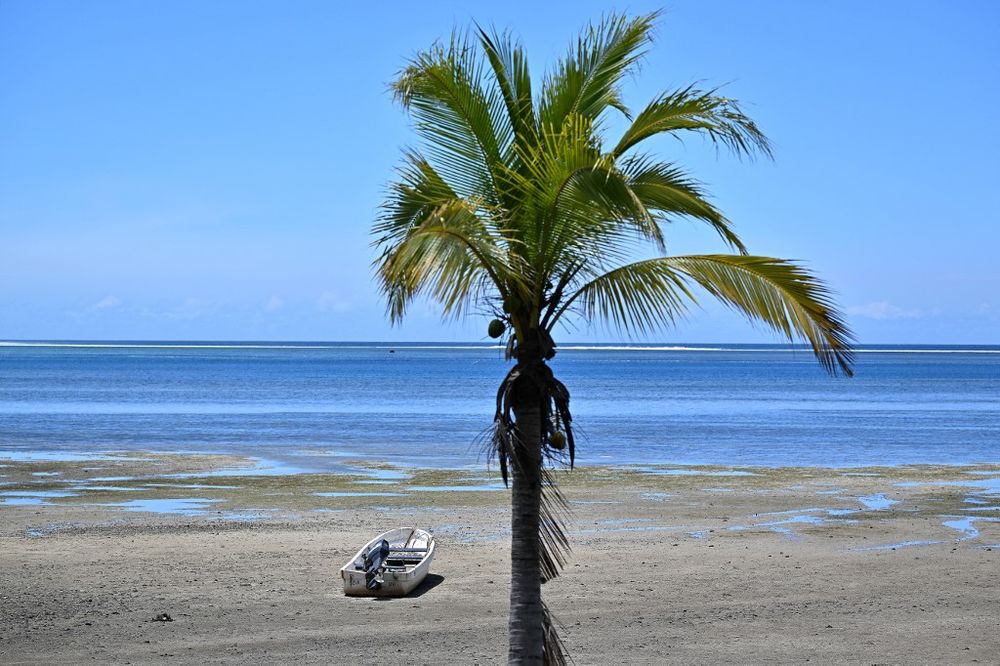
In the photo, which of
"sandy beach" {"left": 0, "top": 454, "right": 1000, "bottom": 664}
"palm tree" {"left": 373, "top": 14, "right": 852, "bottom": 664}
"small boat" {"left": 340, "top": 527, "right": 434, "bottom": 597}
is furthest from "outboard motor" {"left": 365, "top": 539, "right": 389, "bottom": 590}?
"palm tree" {"left": 373, "top": 14, "right": 852, "bottom": 664}

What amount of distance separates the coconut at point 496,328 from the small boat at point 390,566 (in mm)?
6694

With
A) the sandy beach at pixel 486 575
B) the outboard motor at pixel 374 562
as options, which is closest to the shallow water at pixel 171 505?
the sandy beach at pixel 486 575

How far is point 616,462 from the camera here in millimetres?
32406

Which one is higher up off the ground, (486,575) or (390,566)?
(390,566)

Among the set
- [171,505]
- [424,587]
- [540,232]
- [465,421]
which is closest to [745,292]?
[540,232]

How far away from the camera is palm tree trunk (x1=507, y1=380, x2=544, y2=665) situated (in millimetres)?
8492

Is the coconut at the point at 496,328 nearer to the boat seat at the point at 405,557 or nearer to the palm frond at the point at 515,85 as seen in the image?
the palm frond at the point at 515,85

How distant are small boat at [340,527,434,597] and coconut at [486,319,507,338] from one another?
22.0ft

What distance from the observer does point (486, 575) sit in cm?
1567

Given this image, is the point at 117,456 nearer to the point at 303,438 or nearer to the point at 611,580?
the point at 303,438

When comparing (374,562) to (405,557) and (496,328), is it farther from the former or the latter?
(496,328)

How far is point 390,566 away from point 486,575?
50.2 inches

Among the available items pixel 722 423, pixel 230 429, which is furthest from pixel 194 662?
pixel 722 423

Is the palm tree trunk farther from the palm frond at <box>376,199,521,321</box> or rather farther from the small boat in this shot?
the small boat
